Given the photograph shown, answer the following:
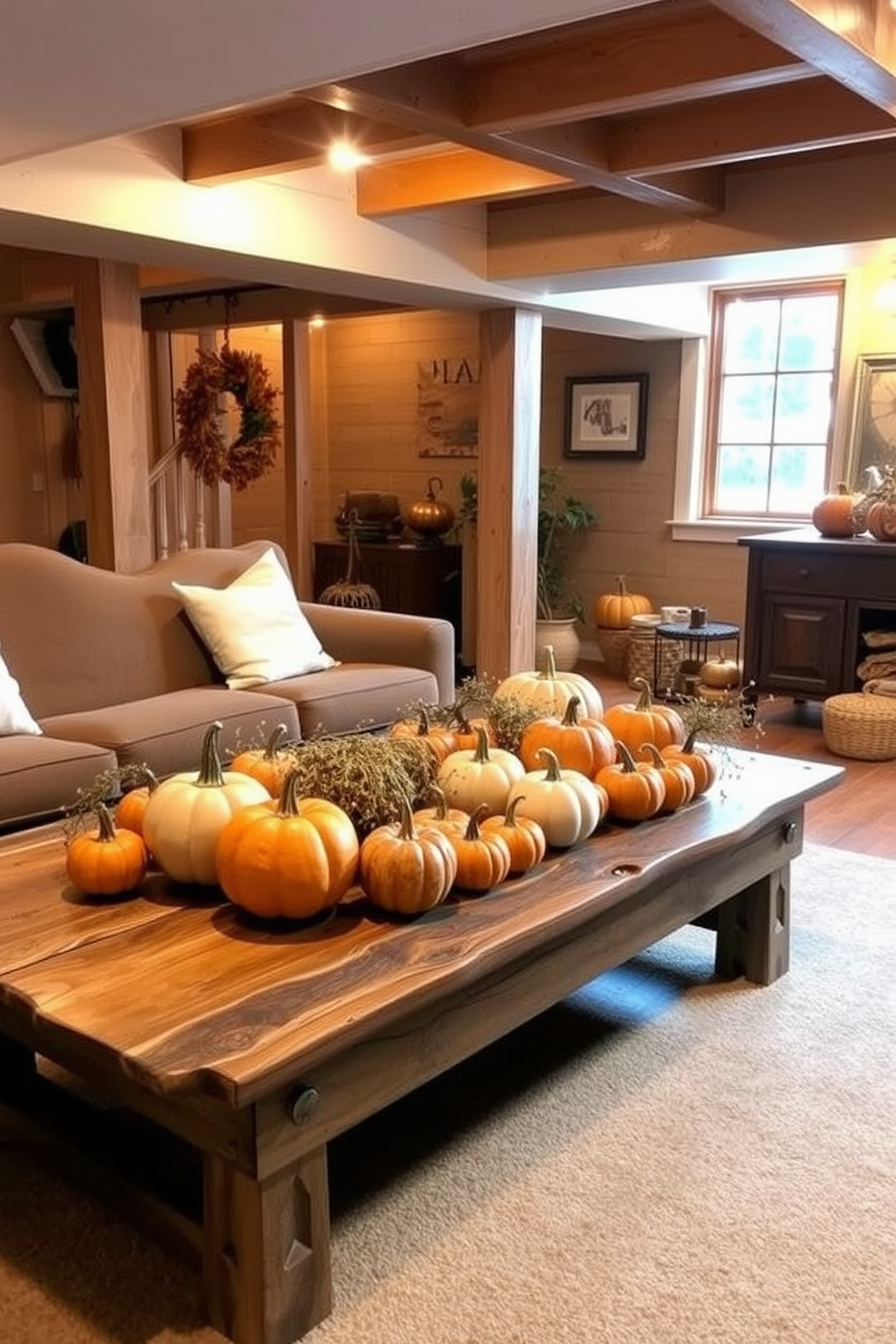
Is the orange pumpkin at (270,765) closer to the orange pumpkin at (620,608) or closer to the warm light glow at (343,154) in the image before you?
the warm light glow at (343,154)

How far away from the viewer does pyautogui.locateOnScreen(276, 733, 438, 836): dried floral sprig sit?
2.08 metres

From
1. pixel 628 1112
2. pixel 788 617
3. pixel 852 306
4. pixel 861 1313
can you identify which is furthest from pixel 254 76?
pixel 852 306

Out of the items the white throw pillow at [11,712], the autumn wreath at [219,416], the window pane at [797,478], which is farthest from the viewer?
the window pane at [797,478]

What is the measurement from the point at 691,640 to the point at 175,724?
3247mm

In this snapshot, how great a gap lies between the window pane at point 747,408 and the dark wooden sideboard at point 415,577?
5.68ft

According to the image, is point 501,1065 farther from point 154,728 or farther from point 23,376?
point 23,376

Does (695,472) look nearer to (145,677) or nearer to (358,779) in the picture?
(145,677)

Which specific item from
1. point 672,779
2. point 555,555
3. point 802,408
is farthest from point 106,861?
point 555,555

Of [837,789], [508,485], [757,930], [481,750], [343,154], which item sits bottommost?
[837,789]

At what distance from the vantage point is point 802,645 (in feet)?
17.1

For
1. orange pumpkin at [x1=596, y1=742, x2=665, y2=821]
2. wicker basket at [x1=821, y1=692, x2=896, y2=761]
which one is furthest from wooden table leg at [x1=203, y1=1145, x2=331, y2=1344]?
wicker basket at [x1=821, y1=692, x2=896, y2=761]

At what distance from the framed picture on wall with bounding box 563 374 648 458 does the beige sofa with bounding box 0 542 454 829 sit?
9.80 ft

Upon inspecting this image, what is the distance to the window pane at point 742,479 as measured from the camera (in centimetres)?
652

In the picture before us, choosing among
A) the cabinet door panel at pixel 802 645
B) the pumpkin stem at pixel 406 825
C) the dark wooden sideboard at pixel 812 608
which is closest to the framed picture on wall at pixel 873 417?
the dark wooden sideboard at pixel 812 608
